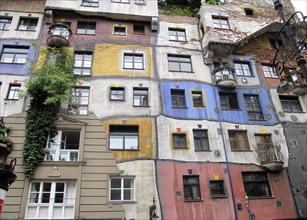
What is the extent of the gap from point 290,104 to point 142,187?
452 inches

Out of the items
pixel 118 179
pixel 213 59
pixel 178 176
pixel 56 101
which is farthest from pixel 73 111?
pixel 213 59

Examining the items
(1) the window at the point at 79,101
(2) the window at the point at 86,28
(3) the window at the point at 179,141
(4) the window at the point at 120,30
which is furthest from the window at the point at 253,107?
(2) the window at the point at 86,28

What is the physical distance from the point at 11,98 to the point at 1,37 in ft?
16.1

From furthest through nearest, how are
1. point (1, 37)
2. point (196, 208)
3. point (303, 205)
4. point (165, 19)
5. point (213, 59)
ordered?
point (165, 19)
point (213, 59)
point (1, 37)
point (303, 205)
point (196, 208)

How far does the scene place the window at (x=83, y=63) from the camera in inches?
643

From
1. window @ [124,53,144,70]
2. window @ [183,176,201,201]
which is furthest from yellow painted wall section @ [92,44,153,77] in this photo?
window @ [183,176,201,201]

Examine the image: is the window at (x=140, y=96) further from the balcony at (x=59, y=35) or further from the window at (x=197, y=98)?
the balcony at (x=59, y=35)

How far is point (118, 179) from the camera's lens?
43.6 feet

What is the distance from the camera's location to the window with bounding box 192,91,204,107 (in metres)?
16.1

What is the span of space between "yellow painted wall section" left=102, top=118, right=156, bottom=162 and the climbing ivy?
9.40 feet

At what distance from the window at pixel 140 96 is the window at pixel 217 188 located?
5.87 metres

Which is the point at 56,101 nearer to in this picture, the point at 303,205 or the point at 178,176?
the point at 178,176

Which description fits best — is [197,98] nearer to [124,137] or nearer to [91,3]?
[124,137]

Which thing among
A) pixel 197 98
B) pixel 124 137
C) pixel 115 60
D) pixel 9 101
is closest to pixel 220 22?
pixel 197 98
